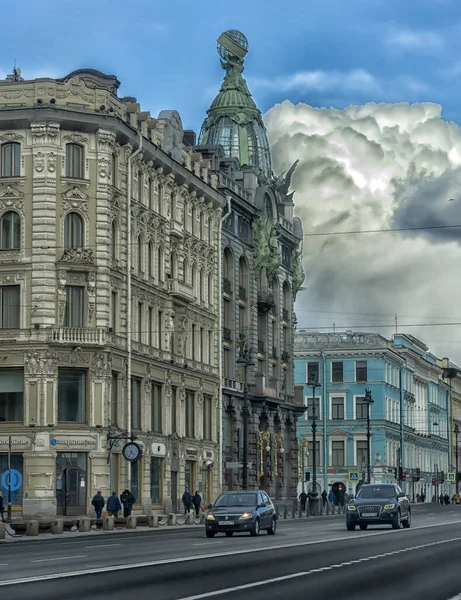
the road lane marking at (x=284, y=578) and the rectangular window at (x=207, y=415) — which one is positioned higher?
the rectangular window at (x=207, y=415)

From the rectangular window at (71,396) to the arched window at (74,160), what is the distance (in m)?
8.92

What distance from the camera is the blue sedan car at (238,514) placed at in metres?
42.8

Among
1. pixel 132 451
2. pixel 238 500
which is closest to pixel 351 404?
pixel 132 451

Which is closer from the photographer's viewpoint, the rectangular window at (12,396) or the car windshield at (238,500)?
the car windshield at (238,500)

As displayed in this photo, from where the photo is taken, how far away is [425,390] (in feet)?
517

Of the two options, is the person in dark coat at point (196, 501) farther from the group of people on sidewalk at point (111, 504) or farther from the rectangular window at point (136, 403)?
the group of people on sidewalk at point (111, 504)

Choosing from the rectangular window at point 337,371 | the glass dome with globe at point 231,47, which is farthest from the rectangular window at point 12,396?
the rectangular window at point 337,371

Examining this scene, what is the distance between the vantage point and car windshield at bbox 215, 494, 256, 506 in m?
43.5

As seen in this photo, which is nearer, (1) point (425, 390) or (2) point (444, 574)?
(2) point (444, 574)

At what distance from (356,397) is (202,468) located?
51884 millimetres

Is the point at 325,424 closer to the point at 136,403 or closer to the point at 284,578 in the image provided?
the point at 136,403

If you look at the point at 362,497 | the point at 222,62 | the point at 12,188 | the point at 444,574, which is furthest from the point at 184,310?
the point at 444,574

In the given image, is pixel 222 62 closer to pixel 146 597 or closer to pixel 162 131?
pixel 162 131

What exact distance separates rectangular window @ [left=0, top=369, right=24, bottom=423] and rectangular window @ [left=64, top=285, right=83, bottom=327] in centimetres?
317
